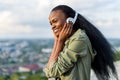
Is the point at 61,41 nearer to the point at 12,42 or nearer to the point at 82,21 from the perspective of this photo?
the point at 82,21

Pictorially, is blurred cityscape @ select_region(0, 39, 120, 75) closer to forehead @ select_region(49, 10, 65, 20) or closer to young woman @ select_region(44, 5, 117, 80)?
young woman @ select_region(44, 5, 117, 80)

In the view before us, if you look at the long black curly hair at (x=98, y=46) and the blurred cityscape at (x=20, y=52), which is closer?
the long black curly hair at (x=98, y=46)

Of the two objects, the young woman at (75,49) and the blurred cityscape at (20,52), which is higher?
the blurred cityscape at (20,52)

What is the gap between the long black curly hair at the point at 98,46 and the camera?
134 inches

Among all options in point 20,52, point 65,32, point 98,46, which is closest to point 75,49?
point 65,32

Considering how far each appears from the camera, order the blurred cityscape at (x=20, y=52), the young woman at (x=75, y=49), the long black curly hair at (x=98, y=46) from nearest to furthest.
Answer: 1. the young woman at (x=75, y=49)
2. the long black curly hair at (x=98, y=46)
3. the blurred cityscape at (x=20, y=52)

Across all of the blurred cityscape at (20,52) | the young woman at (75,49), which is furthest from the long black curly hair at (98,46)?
the blurred cityscape at (20,52)

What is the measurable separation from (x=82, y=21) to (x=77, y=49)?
0.29 m

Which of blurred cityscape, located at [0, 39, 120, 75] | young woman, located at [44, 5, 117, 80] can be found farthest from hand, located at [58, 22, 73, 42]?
blurred cityscape, located at [0, 39, 120, 75]

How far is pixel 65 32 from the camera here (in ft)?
10.9

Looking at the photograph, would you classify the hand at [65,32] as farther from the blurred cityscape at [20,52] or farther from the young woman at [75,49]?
the blurred cityscape at [20,52]

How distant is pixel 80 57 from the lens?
3.26 metres

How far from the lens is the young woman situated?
3.24 metres

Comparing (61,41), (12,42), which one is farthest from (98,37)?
(12,42)
